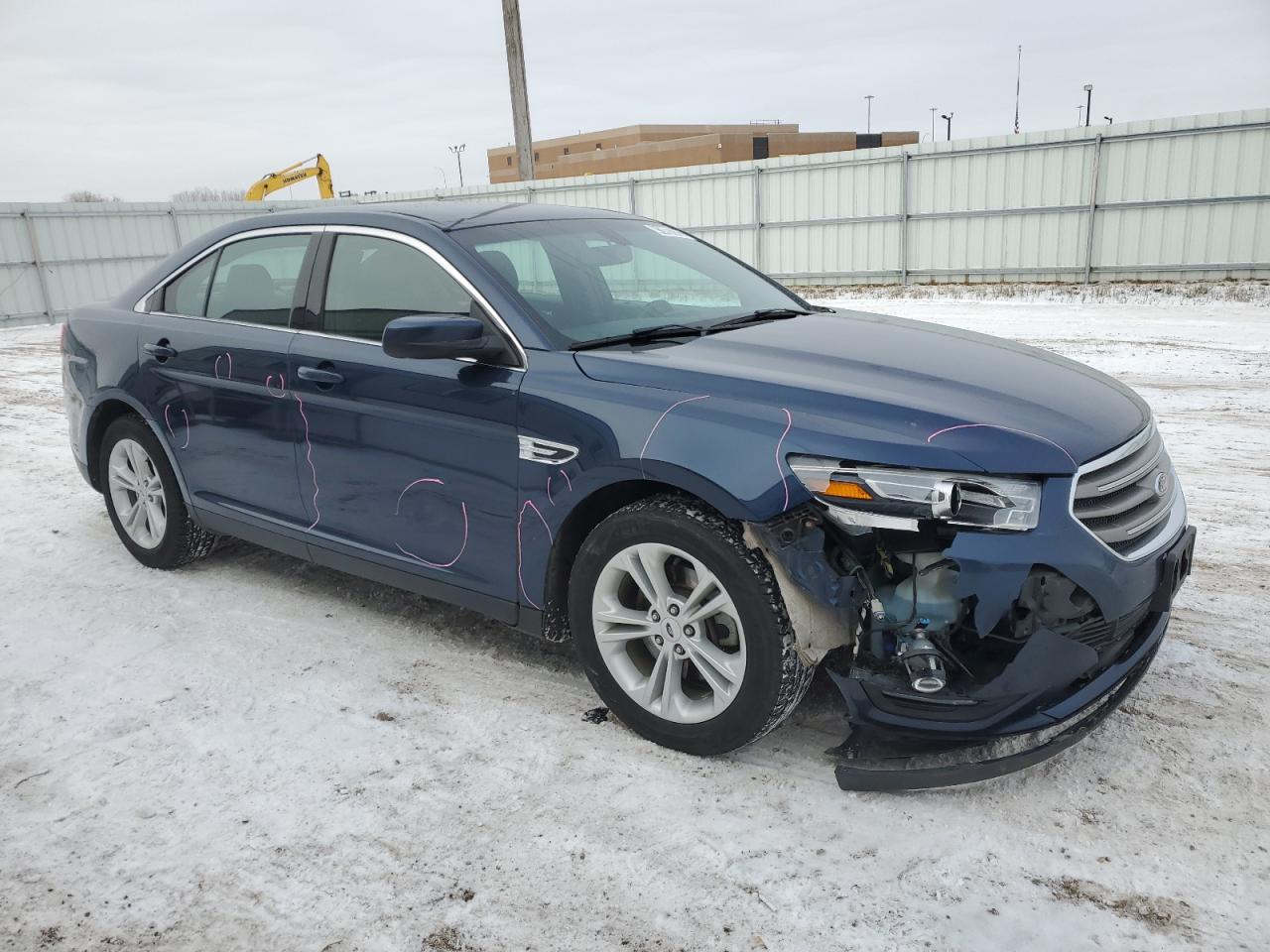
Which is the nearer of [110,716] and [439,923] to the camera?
[439,923]

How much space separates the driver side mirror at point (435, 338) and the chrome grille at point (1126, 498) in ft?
6.09

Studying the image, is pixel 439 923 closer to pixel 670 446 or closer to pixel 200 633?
pixel 670 446

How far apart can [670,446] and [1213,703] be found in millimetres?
2032

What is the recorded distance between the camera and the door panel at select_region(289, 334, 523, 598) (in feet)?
10.7

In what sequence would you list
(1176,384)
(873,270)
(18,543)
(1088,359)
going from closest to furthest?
(18,543)
(1176,384)
(1088,359)
(873,270)

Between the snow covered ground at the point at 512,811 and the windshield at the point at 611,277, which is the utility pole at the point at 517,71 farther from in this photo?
the snow covered ground at the point at 512,811

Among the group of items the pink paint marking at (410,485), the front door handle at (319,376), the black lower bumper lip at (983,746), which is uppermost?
the front door handle at (319,376)

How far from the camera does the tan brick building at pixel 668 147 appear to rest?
36663mm

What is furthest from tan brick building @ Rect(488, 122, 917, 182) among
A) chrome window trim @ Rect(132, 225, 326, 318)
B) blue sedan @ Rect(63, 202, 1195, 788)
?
blue sedan @ Rect(63, 202, 1195, 788)

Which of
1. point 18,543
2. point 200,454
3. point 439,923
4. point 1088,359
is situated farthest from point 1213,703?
point 1088,359

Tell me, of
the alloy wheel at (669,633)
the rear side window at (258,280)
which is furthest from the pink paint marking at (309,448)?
the alloy wheel at (669,633)

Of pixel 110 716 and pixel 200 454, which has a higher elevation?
pixel 200 454

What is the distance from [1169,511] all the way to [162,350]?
4142 mm

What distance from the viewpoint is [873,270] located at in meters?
18.9
